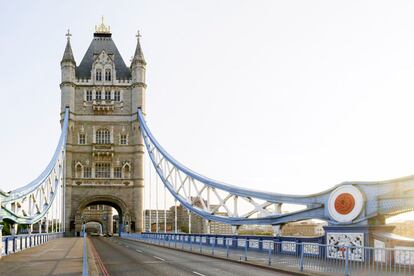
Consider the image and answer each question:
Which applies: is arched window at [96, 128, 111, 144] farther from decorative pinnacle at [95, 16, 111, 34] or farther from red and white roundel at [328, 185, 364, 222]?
red and white roundel at [328, 185, 364, 222]

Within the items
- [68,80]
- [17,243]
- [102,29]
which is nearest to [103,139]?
[68,80]

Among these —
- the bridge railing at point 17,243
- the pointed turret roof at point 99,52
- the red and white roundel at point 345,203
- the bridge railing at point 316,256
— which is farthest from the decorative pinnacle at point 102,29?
the red and white roundel at point 345,203

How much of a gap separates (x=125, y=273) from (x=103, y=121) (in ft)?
215

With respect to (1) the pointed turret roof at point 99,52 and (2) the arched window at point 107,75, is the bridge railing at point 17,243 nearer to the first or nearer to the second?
(2) the arched window at point 107,75

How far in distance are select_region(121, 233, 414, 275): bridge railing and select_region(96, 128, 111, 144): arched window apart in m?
49.4

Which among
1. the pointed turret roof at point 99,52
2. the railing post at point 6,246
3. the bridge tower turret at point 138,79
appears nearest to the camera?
the railing post at point 6,246

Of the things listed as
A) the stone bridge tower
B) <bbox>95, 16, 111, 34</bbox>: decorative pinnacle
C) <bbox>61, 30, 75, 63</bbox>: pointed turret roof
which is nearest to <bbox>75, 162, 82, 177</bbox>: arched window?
the stone bridge tower

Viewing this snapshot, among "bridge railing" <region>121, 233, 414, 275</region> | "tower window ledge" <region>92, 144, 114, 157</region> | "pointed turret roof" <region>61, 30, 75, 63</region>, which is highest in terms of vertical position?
"pointed turret roof" <region>61, 30, 75, 63</region>

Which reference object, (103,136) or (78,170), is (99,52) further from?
(78,170)

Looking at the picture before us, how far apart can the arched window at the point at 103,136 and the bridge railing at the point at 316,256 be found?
4938cm

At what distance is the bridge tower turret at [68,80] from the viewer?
273 feet

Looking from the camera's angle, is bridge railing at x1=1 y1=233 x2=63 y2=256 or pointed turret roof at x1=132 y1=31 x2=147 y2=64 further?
pointed turret roof at x1=132 y1=31 x2=147 y2=64

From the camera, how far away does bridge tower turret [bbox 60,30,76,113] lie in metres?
83.2

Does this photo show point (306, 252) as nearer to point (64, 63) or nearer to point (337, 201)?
point (337, 201)
